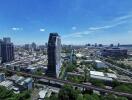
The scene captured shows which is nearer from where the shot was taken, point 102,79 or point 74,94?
point 74,94

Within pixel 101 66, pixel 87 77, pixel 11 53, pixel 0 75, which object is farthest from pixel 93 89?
pixel 11 53

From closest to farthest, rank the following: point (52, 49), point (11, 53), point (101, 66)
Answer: point (52, 49) → point (101, 66) → point (11, 53)

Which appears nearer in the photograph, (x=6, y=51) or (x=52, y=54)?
(x=52, y=54)

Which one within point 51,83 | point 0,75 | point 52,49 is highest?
point 52,49

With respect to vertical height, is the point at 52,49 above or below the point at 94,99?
above

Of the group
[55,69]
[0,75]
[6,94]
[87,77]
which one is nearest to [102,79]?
[87,77]

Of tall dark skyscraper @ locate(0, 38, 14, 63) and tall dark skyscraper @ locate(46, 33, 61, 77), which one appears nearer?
tall dark skyscraper @ locate(46, 33, 61, 77)

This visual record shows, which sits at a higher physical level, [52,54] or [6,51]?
[52,54]

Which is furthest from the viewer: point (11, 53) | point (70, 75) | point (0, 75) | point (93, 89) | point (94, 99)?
point (11, 53)

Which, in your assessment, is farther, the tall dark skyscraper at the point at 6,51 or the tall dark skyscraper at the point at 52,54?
the tall dark skyscraper at the point at 6,51

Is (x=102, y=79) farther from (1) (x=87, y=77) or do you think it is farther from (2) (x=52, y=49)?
(2) (x=52, y=49)
